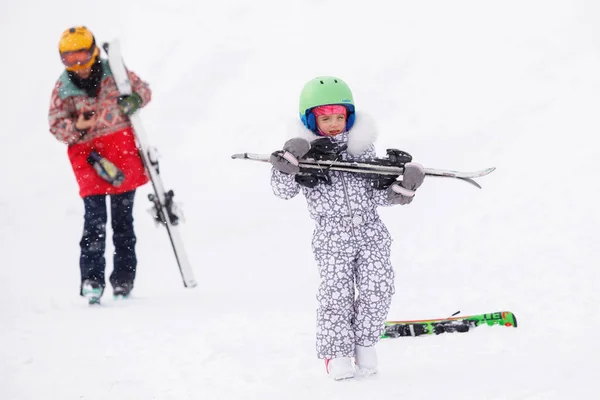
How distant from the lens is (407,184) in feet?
13.9

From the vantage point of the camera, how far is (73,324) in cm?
576

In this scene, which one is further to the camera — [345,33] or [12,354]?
[345,33]

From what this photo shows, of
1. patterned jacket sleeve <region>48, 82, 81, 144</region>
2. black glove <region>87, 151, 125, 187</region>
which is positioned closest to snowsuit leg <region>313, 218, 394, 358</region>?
black glove <region>87, 151, 125, 187</region>

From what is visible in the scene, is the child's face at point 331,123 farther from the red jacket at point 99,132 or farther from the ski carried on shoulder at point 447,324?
the red jacket at point 99,132

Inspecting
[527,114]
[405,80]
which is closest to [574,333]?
[527,114]

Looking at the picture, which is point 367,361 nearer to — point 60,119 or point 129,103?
point 129,103

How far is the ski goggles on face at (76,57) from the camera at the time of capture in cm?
612

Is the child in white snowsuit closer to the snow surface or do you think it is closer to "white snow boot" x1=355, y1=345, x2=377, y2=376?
"white snow boot" x1=355, y1=345, x2=377, y2=376

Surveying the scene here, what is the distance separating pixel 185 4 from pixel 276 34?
2.36 metres

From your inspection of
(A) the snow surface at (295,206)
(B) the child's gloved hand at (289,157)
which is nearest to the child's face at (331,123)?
(B) the child's gloved hand at (289,157)

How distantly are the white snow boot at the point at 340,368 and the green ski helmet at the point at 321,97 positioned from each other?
4.75 feet

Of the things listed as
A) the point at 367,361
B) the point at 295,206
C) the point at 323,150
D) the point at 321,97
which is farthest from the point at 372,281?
the point at 295,206

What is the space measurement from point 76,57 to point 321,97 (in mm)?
2807

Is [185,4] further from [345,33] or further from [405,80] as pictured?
[405,80]
